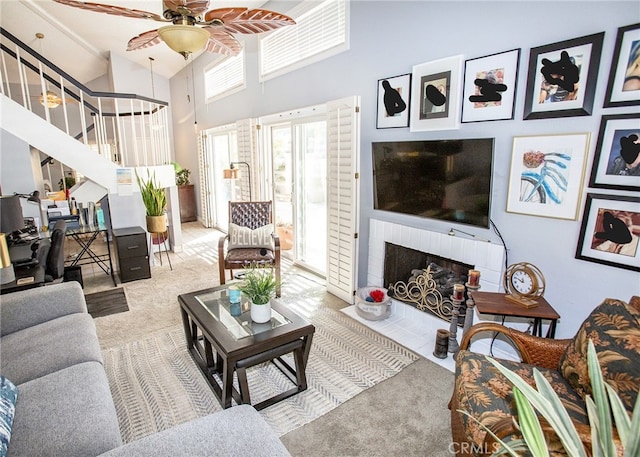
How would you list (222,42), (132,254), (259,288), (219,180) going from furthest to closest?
(219,180) → (132,254) → (222,42) → (259,288)

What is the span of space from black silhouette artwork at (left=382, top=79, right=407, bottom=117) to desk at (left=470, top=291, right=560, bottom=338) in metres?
1.73

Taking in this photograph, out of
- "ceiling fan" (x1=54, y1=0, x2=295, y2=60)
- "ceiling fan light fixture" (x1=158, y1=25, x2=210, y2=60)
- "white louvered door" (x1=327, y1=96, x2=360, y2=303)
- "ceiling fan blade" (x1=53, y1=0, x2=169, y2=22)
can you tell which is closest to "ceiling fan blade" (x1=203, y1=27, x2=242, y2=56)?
"ceiling fan" (x1=54, y1=0, x2=295, y2=60)

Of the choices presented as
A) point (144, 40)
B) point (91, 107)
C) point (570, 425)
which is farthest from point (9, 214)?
point (570, 425)

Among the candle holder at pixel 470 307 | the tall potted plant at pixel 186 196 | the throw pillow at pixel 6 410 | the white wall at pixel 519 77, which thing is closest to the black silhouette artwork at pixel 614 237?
the white wall at pixel 519 77

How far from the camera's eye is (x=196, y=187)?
26.2 feet

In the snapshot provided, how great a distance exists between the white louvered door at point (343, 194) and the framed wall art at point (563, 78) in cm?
152

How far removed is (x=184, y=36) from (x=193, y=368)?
229cm

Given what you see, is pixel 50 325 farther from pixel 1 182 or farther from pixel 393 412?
pixel 1 182

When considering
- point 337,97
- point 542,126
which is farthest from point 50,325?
point 542,126

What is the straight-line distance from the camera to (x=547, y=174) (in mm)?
2168

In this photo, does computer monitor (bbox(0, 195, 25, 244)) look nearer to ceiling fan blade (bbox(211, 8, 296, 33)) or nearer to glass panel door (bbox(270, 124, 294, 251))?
ceiling fan blade (bbox(211, 8, 296, 33))

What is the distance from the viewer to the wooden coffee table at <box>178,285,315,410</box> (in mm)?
2045

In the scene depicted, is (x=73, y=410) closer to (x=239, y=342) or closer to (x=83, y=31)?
(x=239, y=342)

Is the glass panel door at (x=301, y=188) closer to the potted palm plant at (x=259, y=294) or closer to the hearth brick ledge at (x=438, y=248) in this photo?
the hearth brick ledge at (x=438, y=248)
